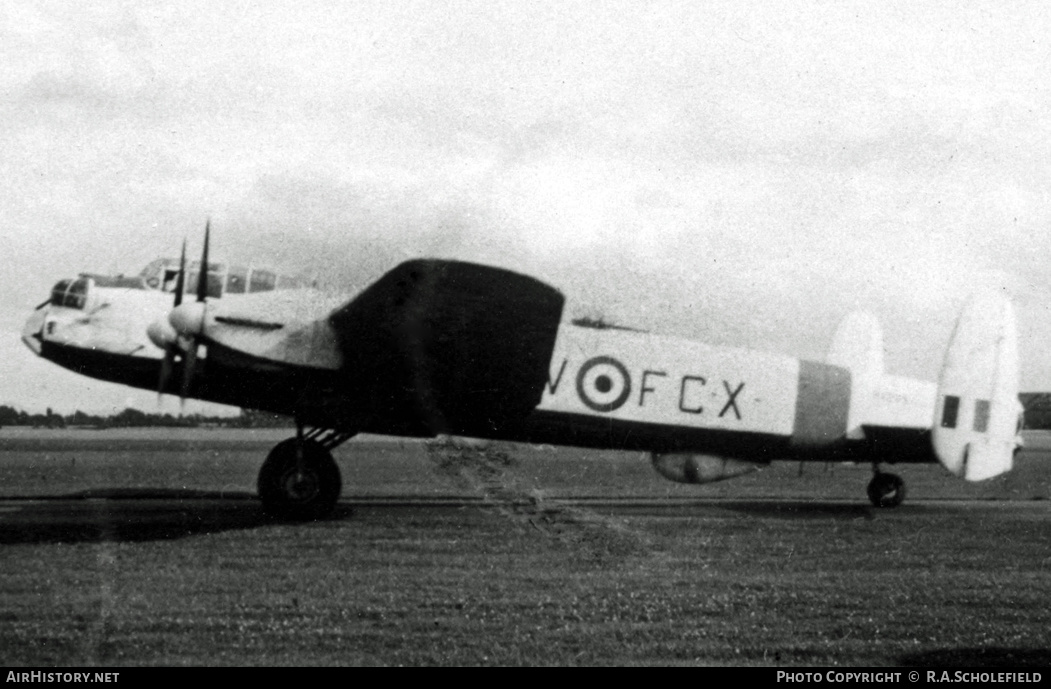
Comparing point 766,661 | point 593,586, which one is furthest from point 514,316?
point 766,661

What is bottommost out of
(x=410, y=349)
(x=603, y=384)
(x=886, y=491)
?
(x=886, y=491)

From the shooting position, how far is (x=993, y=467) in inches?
460

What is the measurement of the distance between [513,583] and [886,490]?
359 inches

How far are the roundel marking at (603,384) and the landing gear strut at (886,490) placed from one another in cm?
497

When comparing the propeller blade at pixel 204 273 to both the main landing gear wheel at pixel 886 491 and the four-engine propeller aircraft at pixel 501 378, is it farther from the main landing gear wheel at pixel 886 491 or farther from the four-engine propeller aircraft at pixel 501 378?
the main landing gear wheel at pixel 886 491

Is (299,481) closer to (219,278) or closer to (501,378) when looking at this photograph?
(219,278)

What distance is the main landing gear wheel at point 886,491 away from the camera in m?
14.8

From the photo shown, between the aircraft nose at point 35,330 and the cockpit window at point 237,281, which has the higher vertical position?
the cockpit window at point 237,281

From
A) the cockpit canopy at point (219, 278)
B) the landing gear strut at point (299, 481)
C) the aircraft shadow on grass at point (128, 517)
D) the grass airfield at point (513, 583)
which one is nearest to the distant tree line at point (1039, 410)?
the grass airfield at point (513, 583)

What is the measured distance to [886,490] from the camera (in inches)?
586

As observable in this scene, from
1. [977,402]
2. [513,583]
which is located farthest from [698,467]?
[513,583]

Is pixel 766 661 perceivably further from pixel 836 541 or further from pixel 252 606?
pixel 836 541

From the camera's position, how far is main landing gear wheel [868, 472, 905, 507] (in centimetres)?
1484

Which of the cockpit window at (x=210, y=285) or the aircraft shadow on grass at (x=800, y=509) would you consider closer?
the cockpit window at (x=210, y=285)
